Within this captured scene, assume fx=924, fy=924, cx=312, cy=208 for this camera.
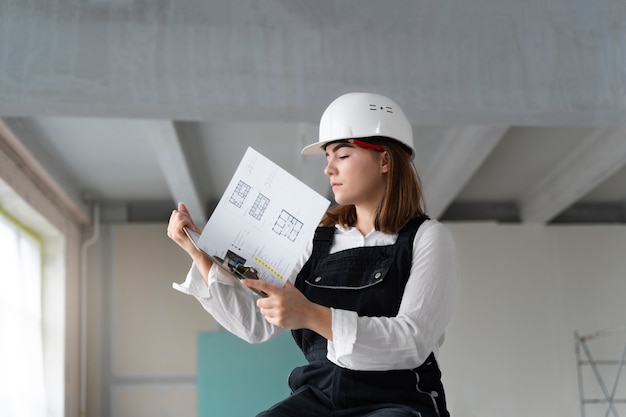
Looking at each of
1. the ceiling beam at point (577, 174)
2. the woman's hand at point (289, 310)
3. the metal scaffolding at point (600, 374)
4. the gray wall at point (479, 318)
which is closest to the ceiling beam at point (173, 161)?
the gray wall at point (479, 318)

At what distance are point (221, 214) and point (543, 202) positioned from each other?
768 centimetres

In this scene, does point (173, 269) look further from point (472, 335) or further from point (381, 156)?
point (381, 156)

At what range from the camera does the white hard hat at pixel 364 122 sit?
7.25 ft

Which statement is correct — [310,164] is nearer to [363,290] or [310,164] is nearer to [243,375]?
[243,375]

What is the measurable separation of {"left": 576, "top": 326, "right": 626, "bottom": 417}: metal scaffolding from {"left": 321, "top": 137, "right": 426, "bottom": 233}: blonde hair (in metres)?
7.60

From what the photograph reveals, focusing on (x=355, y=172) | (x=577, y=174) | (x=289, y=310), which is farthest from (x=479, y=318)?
(x=289, y=310)

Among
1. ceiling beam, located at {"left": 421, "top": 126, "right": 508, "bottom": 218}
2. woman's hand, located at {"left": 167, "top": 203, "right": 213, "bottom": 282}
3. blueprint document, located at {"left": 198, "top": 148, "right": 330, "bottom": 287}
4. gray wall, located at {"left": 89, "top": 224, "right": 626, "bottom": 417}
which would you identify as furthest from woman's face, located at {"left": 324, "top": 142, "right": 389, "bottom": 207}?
gray wall, located at {"left": 89, "top": 224, "right": 626, "bottom": 417}

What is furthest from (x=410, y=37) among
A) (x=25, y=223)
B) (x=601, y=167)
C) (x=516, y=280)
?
(x=516, y=280)

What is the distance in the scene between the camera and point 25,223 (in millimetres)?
8383

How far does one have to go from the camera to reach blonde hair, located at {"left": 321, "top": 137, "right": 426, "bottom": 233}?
2.17m

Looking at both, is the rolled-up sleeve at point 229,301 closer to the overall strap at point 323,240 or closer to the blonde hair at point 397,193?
the overall strap at point 323,240

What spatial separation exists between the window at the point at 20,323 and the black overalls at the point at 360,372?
18.9 feet

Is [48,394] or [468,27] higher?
[468,27]

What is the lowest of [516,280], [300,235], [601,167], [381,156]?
[300,235]
